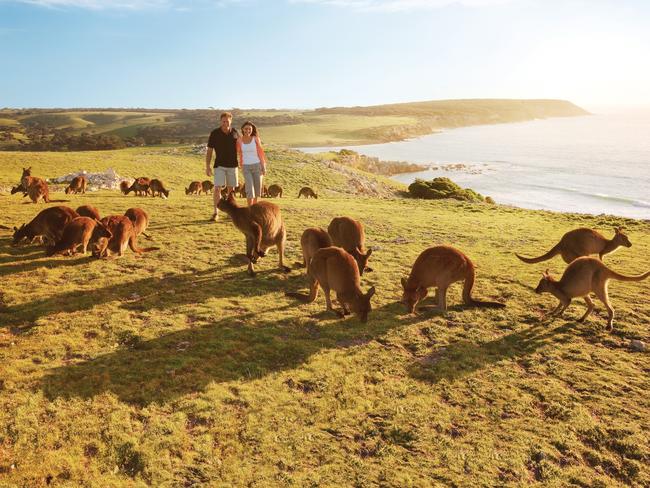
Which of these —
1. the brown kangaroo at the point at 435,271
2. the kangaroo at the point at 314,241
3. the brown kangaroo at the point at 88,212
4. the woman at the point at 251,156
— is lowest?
the brown kangaroo at the point at 435,271

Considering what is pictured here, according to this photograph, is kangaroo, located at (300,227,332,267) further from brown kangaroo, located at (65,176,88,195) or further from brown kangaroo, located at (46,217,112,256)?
brown kangaroo, located at (65,176,88,195)

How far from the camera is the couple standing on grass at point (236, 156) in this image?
11711 mm

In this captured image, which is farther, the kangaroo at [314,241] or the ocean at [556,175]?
the ocean at [556,175]

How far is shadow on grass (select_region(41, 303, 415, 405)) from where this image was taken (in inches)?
208

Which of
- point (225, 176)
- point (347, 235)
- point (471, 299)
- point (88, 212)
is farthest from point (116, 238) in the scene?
point (471, 299)

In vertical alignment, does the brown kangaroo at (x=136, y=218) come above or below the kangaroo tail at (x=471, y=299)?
above

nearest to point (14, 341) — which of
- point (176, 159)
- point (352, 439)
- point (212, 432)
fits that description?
point (212, 432)

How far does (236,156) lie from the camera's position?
1216 cm

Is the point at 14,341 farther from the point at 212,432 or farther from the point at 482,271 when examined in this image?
the point at 482,271

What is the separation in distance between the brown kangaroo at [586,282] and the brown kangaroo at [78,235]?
9.30m

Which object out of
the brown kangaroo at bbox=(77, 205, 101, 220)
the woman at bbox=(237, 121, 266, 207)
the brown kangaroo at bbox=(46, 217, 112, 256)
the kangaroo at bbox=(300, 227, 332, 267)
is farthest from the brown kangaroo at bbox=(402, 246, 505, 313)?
the brown kangaroo at bbox=(77, 205, 101, 220)

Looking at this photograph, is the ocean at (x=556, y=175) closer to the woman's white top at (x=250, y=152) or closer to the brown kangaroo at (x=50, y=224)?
the woman's white top at (x=250, y=152)

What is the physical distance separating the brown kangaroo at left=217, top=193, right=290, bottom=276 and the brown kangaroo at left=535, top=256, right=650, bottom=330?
5459 millimetres

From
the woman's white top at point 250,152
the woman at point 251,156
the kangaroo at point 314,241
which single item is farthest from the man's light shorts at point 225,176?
the kangaroo at point 314,241
